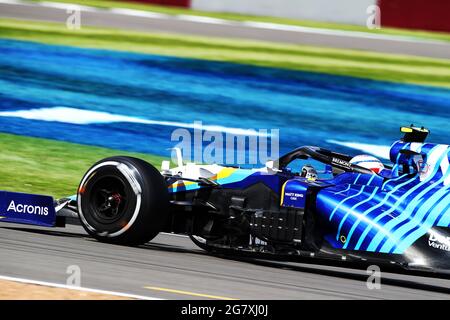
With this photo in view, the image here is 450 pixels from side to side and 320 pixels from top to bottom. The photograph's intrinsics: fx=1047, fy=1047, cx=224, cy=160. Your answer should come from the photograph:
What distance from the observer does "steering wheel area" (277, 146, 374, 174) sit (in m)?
9.41

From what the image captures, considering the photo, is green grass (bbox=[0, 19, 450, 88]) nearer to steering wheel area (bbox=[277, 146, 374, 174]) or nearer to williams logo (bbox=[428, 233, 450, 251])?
steering wheel area (bbox=[277, 146, 374, 174])

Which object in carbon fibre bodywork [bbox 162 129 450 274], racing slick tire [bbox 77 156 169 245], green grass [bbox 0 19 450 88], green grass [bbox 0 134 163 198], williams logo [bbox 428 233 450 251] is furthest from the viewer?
green grass [bbox 0 19 450 88]

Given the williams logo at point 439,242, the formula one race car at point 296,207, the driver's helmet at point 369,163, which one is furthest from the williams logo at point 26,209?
the williams logo at point 439,242

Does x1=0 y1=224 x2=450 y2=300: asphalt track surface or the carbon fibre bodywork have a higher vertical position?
the carbon fibre bodywork

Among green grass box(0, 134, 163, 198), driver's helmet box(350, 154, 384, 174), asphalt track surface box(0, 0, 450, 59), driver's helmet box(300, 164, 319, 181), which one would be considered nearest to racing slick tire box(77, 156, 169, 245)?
driver's helmet box(300, 164, 319, 181)

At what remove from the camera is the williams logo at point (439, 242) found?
27.7 ft

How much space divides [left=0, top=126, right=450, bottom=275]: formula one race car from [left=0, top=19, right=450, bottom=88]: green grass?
12.5 meters

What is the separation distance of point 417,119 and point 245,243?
965cm

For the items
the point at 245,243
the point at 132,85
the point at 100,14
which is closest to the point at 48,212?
the point at 245,243

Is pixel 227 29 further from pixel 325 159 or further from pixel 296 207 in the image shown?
pixel 296 207

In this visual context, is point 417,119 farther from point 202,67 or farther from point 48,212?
point 48,212

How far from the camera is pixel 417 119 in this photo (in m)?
18.3

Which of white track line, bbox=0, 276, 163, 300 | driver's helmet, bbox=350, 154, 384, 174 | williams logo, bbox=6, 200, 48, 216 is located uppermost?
driver's helmet, bbox=350, 154, 384, 174

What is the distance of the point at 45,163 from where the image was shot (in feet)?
46.5
